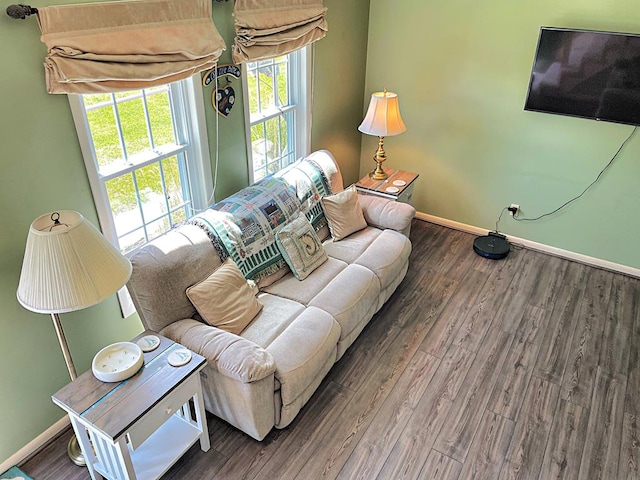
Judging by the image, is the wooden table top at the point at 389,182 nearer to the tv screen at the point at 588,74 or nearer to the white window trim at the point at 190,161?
the tv screen at the point at 588,74

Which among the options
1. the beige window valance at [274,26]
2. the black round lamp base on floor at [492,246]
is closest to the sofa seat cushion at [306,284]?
the beige window valance at [274,26]

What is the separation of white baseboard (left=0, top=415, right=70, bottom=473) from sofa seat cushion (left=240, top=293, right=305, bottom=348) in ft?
3.58

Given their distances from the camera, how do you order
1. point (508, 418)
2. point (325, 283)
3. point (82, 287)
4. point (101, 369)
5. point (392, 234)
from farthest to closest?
point (392, 234)
point (325, 283)
point (508, 418)
point (101, 369)
point (82, 287)

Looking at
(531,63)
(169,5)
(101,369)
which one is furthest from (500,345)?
(169,5)


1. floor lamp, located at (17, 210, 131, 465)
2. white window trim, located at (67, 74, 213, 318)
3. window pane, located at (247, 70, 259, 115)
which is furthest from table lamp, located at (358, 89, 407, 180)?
floor lamp, located at (17, 210, 131, 465)

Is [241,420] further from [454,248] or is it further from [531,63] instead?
[531,63]

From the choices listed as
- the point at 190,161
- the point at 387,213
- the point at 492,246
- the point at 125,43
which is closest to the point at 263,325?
the point at 190,161

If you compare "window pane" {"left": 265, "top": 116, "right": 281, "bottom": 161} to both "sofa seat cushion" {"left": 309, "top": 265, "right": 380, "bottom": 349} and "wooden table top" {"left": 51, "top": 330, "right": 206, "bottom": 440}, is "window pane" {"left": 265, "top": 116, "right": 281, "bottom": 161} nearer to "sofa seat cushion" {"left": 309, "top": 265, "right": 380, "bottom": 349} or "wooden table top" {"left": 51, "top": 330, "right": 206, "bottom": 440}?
"sofa seat cushion" {"left": 309, "top": 265, "right": 380, "bottom": 349}

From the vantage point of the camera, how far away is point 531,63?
3762mm

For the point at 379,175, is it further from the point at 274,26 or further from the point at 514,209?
the point at 274,26

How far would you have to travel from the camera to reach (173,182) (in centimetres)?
296

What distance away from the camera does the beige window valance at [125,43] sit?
6.68ft

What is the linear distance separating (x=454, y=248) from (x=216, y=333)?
2606 mm

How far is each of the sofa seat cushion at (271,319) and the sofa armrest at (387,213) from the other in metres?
1.13
